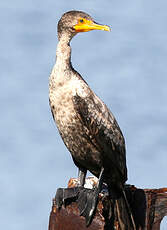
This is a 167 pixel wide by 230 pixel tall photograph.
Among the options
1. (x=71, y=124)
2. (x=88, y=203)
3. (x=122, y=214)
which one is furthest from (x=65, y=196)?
(x=71, y=124)

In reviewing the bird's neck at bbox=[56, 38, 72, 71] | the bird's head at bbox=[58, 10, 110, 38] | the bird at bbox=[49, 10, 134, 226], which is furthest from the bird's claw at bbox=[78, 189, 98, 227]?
the bird's head at bbox=[58, 10, 110, 38]

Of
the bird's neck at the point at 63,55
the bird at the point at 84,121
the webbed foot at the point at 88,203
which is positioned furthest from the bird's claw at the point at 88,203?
the bird's neck at the point at 63,55

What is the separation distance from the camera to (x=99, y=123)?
266 inches

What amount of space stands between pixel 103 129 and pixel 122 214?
118 centimetres

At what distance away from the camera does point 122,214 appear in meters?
6.40

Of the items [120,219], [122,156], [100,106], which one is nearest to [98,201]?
[120,219]

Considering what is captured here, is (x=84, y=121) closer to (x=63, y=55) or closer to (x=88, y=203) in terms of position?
(x=63, y=55)

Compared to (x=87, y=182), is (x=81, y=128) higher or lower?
higher

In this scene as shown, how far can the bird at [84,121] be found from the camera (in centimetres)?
670

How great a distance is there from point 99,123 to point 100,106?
25 cm

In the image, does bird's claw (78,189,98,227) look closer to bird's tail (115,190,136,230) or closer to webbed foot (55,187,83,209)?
webbed foot (55,187,83,209)

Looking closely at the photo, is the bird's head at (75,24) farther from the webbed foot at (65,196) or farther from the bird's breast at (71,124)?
the webbed foot at (65,196)

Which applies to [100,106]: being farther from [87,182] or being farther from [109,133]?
[87,182]

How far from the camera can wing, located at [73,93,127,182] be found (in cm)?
670
